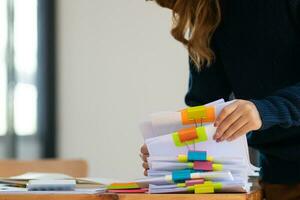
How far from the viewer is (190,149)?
4.05ft

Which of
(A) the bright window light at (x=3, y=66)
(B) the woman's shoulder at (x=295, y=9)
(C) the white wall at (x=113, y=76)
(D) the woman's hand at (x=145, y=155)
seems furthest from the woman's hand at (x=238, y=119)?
(A) the bright window light at (x=3, y=66)

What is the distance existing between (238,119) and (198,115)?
9 centimetres

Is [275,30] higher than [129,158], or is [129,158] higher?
[275,30]

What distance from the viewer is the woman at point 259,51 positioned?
148 cm

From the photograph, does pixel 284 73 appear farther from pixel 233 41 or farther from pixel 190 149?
pixel 190 149

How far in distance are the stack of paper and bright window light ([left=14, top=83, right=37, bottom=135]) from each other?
2.76 m

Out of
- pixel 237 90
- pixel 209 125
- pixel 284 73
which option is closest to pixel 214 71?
pixel 237 90

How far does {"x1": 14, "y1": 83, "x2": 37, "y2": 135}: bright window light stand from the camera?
3908 millimetres

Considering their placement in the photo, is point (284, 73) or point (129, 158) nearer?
point (284, 73)

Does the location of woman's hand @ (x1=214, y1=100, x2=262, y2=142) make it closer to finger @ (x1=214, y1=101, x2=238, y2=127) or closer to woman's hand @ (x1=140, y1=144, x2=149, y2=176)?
finger @ (x1=214, y1=101, x2=238, y2=127)

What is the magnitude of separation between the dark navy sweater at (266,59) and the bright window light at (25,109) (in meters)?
2.49

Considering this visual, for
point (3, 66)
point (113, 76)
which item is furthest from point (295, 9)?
point (3, 66)

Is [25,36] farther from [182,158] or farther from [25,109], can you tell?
[182,158]

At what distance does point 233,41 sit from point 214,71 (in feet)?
0.52
